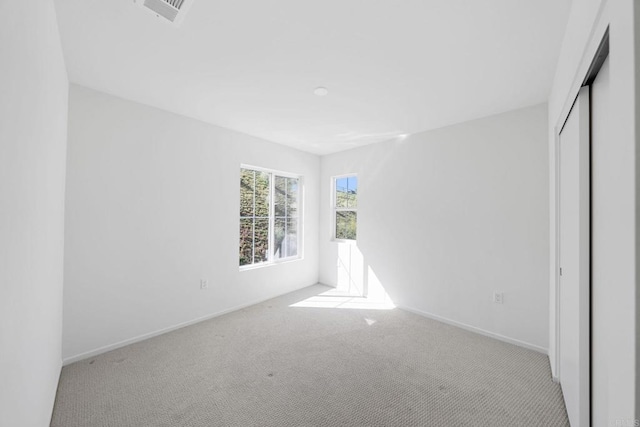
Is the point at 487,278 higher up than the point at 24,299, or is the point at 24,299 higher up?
the point at 24,299

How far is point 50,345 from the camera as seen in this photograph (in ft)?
5.59

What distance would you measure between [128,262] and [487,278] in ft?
12.3

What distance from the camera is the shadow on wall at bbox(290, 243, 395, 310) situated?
12.8 ft

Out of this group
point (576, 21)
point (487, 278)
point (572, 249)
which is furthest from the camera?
point (487, 278)

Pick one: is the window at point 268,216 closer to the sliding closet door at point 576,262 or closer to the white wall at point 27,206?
the white wall at point 27,206

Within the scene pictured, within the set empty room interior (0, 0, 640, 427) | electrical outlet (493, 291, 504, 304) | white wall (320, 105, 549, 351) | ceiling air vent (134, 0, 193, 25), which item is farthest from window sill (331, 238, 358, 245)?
ceiling air vent (134, 0, 193, 25)

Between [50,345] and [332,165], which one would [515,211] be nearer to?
[332,165]

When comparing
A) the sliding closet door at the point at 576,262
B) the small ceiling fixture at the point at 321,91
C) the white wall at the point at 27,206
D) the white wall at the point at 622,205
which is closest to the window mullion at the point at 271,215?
the small ceiling fixture at the point at 321,91

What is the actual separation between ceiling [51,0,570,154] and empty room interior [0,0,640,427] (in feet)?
0.06

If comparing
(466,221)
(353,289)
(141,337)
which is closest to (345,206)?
(353,289)

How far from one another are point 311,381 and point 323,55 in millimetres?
2441

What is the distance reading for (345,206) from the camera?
4.71 m

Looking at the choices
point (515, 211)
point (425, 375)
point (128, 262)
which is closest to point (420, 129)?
point (515, 211)

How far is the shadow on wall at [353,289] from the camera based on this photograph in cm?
391
